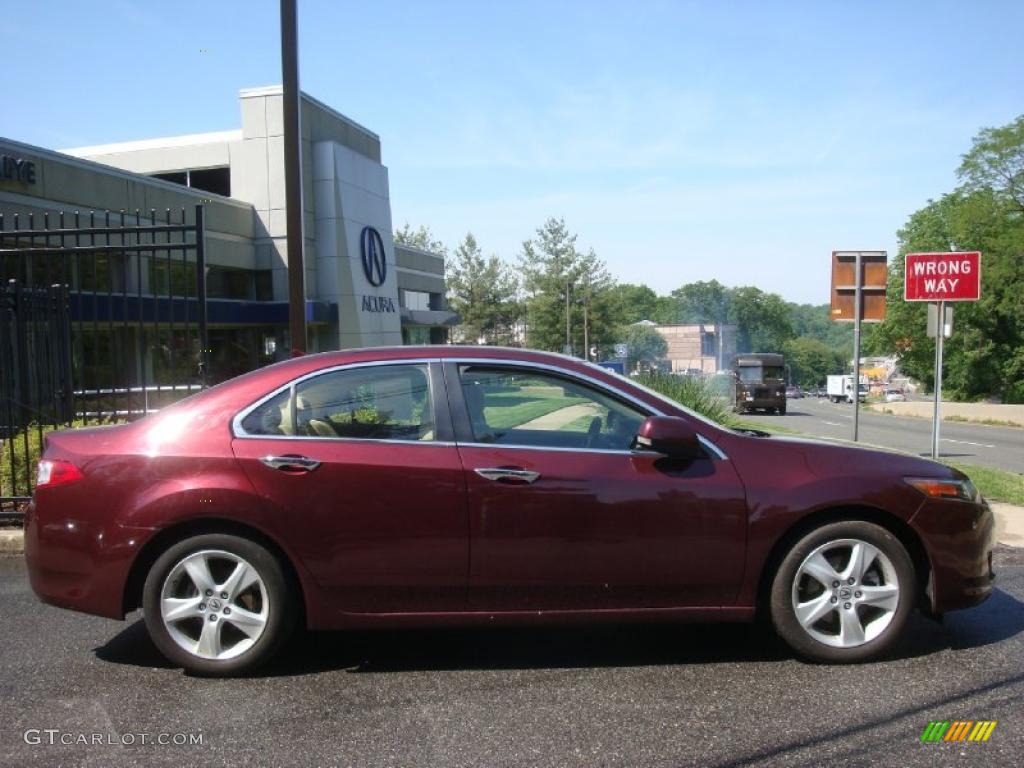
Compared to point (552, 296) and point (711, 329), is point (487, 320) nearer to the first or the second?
point (552, 296)

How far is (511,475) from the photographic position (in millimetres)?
3930

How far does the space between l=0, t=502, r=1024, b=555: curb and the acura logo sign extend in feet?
72.4

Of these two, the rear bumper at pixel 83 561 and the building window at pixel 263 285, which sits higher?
the building window at pixel 263 285

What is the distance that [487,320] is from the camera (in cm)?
5678

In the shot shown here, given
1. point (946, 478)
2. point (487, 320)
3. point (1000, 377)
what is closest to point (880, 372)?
point (1000, 377)

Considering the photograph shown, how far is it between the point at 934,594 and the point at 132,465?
3815mm

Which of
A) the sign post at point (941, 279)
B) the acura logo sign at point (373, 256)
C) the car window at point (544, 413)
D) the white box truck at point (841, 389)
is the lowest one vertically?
the white box truck at point (841, 389)

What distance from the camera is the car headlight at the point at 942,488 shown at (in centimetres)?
410

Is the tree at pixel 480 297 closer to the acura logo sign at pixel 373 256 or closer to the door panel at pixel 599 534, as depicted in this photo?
the acura logo sign at pixel 373 256

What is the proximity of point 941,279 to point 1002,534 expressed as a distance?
5902 millimetres

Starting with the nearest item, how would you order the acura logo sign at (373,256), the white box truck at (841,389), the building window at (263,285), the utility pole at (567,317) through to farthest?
the acura logo sign at (373,256) → the building window at (263,285) → the utility pole at (567,317) → the white box truck at (841,389)

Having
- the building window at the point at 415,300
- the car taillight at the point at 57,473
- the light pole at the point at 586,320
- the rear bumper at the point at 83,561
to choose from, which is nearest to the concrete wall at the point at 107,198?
the building window at the point at 415,300

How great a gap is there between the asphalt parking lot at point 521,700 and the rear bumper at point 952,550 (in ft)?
1.04

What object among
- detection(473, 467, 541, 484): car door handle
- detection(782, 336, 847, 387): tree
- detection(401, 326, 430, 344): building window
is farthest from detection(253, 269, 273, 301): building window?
detection(782, 336, 847, 387): tree
